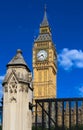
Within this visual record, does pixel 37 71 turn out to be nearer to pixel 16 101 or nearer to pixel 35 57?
pixel 35 57

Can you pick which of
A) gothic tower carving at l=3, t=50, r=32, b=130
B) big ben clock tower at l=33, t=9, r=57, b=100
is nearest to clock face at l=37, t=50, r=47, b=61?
big ben clock tower at l=33, t=9, r=57, b=100

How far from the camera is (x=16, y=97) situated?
7.68 m

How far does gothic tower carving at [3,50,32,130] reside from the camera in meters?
7.61

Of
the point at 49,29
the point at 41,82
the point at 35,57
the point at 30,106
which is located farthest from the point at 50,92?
the point at 30,106

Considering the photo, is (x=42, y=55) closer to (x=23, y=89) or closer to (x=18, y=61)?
(x=18, y=61)

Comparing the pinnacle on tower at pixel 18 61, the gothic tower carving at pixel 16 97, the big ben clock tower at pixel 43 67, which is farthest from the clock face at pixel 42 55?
the gothic tower carving at pixel 16 97

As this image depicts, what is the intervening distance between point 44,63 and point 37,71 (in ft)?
10.6

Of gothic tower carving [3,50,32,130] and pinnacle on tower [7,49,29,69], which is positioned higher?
pinnacle on tower [7,49,29,69]

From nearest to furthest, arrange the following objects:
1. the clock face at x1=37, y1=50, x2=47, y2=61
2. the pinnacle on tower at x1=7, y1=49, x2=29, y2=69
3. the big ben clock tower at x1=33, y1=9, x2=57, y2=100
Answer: the pinnacle on tower at x1=7, y1=49, x2=29, y2=69 < the clock face at x1=37, y1=50, x2=47, y2=61 < the big ben clock tower at x1=33, y1=9, x2=57, y2=100

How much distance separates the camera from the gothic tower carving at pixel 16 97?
25.0 feet

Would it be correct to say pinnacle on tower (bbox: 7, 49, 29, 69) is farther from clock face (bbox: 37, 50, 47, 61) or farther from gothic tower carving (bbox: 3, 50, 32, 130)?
clock face (bbox: 37, 50, 47, 61)

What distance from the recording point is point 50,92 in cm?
10906

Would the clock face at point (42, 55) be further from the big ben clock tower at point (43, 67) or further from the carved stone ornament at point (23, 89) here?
the carved stone ornament at point (23, 89)

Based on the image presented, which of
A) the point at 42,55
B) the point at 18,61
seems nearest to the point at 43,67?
the point at 42,55
